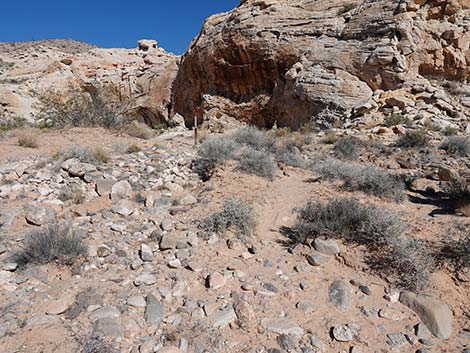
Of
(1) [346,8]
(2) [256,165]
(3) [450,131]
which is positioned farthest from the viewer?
(1) [346,8]

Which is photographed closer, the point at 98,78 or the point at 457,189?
the point at 457,189

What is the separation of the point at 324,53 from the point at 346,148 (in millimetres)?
7103

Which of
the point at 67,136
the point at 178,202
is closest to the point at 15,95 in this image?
the point at 67,136

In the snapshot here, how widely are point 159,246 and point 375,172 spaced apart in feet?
13.2

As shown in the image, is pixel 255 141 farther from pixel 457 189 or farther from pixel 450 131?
pixel 450 131

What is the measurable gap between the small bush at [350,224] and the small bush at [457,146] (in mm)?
5213

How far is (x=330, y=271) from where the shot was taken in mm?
3123

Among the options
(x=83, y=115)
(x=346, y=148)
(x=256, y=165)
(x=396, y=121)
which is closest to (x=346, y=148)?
(x=346, y=148)

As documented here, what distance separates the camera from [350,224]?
11.8ft

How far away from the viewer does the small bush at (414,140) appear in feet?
25.9

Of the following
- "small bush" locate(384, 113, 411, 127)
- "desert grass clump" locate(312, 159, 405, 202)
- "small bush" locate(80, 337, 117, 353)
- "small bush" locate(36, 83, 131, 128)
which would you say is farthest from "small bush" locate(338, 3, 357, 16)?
"small bush" locate(80, 337, 117, 353)

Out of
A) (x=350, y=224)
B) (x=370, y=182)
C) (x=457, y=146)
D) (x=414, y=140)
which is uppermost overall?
(x=414, y=140)

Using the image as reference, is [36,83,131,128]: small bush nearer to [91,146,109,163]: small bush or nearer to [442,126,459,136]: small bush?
[91,146,109,163]: small bush

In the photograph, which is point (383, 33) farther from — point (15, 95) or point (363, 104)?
point (15, 95)
